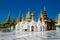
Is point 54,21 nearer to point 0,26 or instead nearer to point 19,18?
point 19,18

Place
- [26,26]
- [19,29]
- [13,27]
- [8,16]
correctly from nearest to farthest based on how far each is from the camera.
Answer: [26,26] < [19,29] < [13,27] < [8,16]

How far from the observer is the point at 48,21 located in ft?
44.4

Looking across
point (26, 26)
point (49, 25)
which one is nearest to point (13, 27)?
point (26, 26)

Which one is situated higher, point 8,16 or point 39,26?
point 8,16

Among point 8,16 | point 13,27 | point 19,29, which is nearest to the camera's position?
point 19,29

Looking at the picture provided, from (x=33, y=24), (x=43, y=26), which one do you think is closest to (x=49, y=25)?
(x=43, y=26)

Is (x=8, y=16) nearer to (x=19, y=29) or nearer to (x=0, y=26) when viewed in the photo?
(x=0, y=26)

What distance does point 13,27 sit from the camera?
12.9 meters

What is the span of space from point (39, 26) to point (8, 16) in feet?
13.3

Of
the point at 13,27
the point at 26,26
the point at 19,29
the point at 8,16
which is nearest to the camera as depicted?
the point at 26,26

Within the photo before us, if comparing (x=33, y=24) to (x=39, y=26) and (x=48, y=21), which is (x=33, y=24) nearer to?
(x=39, y=26)

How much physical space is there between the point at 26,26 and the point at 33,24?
21.6 inches

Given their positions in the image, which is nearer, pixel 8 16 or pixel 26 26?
pixel 26 26

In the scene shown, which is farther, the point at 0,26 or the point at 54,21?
the point at 54,21
